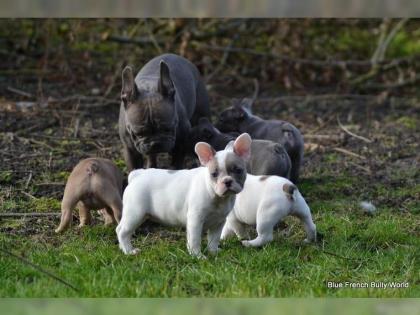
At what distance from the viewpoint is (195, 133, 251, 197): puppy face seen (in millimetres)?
5758

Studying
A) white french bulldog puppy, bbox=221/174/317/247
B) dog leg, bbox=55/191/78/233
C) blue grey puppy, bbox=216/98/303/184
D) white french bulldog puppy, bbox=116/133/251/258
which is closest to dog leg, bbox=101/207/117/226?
dog leg, bbox=55/191/78/233

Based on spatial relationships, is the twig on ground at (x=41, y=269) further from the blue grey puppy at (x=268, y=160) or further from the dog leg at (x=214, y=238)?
the blue grey puppy at (x=268, y=160)

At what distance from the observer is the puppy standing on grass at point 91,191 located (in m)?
6.50

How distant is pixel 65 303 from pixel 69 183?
1980 mm

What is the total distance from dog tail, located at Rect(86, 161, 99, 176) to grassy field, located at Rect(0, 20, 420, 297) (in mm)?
455

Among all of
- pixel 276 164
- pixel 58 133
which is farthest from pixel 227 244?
pixel 58 133

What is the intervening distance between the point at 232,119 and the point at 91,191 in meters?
2.36

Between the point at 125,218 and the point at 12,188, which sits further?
the point at 12,188

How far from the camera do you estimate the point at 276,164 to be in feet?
23.5

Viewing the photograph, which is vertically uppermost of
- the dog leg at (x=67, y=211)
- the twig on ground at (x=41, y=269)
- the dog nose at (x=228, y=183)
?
the dog nose at (x=228, y=183)

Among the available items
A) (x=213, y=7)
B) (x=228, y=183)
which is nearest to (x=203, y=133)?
(x=228, y=183)

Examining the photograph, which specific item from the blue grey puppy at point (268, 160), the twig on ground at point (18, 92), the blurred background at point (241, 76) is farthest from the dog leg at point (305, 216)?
the twig on ground at point (18, 92)

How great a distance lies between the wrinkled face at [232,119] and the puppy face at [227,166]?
2411 millimetres

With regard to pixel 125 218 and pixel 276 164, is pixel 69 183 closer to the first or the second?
pixel 125 218
